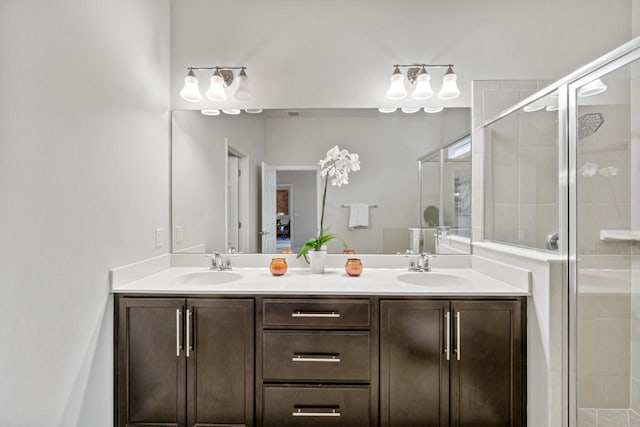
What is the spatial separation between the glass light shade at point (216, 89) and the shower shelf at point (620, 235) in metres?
2.18

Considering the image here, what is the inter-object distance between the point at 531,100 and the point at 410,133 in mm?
707

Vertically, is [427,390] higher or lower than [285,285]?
lower

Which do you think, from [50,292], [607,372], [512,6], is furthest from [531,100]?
[50,292]

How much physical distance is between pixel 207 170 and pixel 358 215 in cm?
108

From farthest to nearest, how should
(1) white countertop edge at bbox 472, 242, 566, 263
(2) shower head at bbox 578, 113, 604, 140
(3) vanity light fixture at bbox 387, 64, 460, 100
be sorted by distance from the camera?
(3) vanity light fixture at bbox 387, 64, 460, 100 < (1) white countertop edge at bbox 472, 242, 566, 263 < (2) shower head at bbox 578, 113, 604, 140

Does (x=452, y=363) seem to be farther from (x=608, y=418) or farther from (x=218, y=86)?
(x=218, y=86)

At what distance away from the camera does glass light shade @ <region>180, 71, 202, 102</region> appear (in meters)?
2.23

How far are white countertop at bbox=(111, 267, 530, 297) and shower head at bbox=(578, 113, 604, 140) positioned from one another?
0.77m

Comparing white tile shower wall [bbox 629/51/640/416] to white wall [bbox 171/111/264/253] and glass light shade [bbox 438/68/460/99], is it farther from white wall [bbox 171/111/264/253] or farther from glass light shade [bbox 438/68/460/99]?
white wall [bbox 171/111/264/253]

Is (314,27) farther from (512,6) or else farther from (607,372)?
(607,372)

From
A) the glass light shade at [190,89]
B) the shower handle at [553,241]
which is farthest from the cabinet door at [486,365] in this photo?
the glass light shade at [190,89]

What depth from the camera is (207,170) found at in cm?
239

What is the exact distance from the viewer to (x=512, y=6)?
7.52 feet

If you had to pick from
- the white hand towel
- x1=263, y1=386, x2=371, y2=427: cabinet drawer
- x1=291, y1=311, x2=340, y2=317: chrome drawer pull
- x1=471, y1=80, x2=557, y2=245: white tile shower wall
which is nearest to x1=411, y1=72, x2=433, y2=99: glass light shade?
x1=471, y1=80, x2=557, y2=245: white tile shower wall
